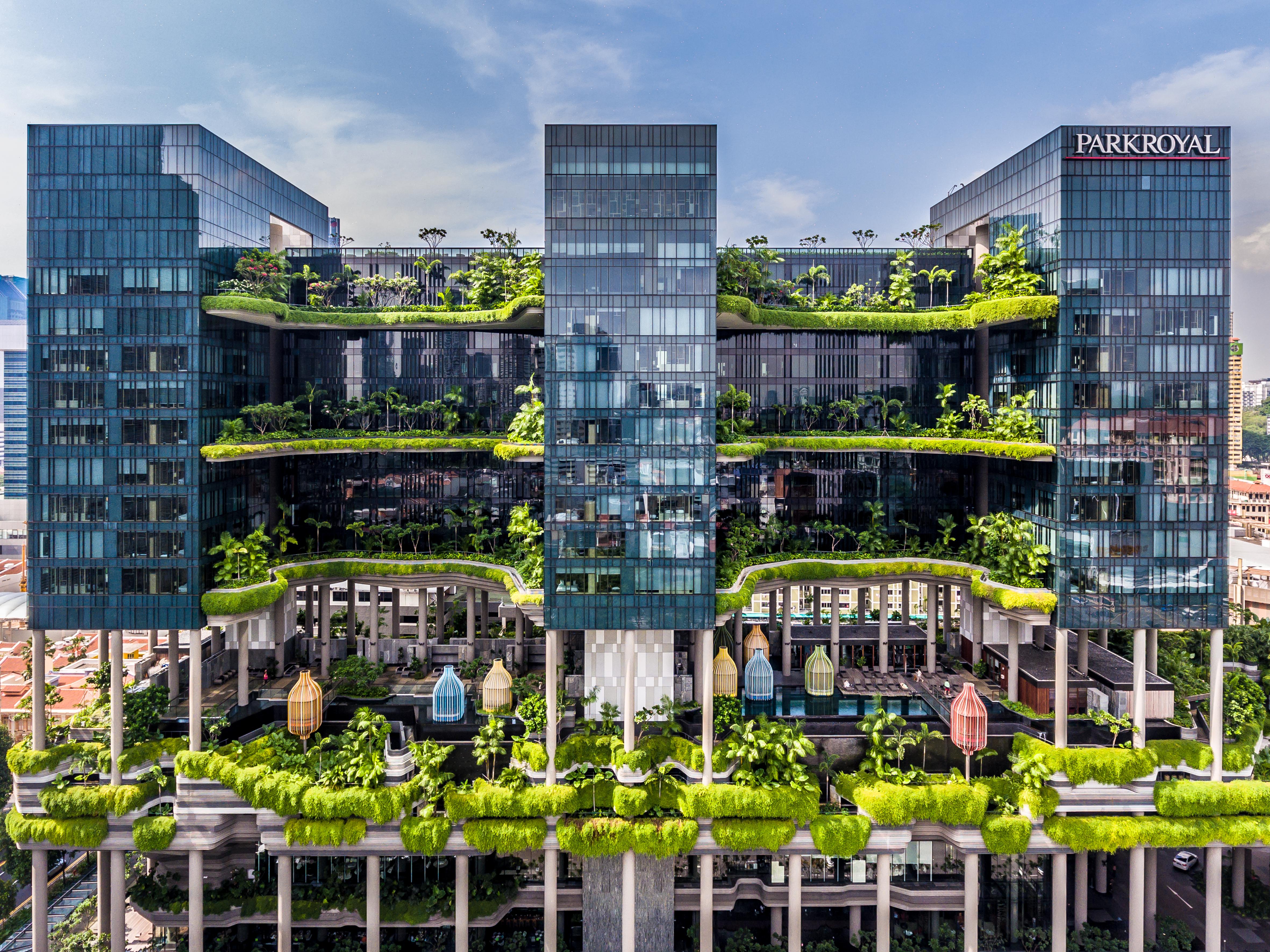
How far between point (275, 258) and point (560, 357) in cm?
2261

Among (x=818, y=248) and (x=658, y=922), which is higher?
(x=818, y=248)

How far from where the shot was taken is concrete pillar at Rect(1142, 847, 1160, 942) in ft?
147

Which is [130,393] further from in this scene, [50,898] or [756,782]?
[756,782]

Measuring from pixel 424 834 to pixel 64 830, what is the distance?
2151 centimetres

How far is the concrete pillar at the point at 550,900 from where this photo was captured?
42344 mm

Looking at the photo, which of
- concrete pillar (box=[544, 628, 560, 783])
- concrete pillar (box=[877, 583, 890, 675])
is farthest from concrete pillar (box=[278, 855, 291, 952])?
concrete pillar (box=[877, 583, 890, 675])

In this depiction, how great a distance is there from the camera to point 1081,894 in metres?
45.1

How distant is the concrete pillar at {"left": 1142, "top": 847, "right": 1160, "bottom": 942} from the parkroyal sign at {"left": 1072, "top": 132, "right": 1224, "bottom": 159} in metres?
42.3

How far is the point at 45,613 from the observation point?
42875 mm

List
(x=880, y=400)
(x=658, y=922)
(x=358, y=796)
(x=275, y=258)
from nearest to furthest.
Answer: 1. (x=358, y=796)
2. (x=658, y=922)
3. (x=275, y=258)
4. (x=880, y=400)

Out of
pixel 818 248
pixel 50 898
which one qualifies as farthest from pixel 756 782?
pixel 50 898

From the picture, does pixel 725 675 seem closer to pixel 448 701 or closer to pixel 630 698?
pixel 630 698

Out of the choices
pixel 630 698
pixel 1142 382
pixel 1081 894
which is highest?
pixel 1142 382

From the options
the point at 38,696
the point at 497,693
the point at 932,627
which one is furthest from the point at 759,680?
the point at 38,696
